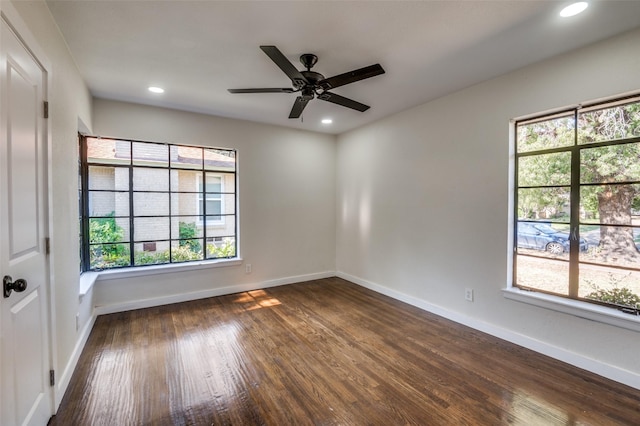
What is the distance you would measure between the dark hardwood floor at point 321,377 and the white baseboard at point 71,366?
48mm

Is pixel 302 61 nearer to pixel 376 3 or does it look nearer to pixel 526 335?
pixel 376 3

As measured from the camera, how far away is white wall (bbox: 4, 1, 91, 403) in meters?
1.85

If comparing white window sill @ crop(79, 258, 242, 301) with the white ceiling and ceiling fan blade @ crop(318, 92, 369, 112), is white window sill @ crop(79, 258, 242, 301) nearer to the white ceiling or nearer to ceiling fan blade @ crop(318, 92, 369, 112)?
the white ceiling

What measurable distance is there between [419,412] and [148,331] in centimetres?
273

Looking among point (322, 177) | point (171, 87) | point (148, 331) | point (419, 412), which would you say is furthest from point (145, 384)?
point (322, 177)

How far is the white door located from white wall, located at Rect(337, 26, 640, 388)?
140 inches

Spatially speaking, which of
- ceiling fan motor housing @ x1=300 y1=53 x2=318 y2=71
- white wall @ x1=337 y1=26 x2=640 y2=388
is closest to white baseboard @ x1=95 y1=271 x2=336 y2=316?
white wall @ x1=337 y1=26 x2=640 y2=388

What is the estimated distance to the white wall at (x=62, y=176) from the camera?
1.85 m

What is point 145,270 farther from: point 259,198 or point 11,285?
point 11,285

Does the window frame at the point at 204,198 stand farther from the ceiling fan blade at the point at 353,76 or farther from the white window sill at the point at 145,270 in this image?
the ceiling fan blade at the point at 353,76

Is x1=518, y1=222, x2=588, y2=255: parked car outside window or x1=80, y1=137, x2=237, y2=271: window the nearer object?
x1=518, y1=222, x2=588, y2=255: parked car outside window

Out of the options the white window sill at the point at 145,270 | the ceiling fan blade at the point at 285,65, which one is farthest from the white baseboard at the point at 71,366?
the ceiling fan blade at the point at 285,65

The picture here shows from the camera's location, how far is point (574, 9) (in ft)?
6.11

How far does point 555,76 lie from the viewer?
8.14 ft
